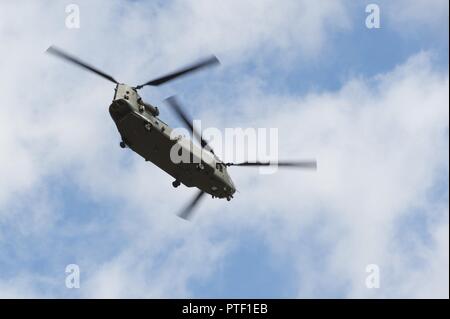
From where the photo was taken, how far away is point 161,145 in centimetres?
6253

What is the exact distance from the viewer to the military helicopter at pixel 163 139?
60938 millimetres

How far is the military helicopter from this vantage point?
6094cm

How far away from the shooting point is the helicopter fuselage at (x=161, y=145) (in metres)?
61.0

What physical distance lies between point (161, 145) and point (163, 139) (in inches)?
21.2

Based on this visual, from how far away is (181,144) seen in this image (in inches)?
2494

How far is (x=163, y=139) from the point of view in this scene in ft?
204

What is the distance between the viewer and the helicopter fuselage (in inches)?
2403
